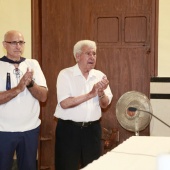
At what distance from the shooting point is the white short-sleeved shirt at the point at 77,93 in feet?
11.6

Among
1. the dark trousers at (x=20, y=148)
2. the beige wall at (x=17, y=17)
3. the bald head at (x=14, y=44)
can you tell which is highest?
the beige wall at (x=17, y=17)

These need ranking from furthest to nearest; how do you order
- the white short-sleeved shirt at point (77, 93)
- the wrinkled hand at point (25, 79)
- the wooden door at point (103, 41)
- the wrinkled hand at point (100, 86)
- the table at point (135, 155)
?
the wooden door at point (103, 41), the white short-sleeved shirt at point (77, 93), the wrinkled hand at point (100, 86), the wrinkled hand at point (25, 79), the table at point (135, 155)

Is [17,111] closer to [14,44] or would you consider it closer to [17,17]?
[14,44]

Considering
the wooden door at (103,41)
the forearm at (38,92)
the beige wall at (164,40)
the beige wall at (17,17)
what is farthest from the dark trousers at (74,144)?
the beige wall at (17,17)

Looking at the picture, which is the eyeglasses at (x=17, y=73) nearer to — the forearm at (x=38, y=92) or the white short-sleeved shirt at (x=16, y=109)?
the white short-sleeved shirt at (x=16, y=109)

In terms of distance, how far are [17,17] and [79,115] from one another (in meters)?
1.63

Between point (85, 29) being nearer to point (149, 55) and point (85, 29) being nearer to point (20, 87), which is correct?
point (149, 55)

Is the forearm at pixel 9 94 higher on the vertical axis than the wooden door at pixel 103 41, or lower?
lower

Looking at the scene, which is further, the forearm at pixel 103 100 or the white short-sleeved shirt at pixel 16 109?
the forearm at pixel 103 100

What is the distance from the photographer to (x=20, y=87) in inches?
130

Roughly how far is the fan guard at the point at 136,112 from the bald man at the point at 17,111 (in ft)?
2.55

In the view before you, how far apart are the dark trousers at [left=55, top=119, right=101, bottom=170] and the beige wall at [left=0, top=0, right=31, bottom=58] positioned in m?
1.34

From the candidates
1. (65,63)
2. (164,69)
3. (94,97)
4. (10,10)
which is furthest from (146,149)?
(10,10)

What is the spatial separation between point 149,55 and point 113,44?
16.2 inches
